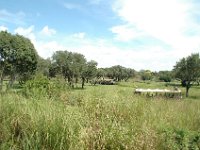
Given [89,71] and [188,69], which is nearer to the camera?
[188,69]

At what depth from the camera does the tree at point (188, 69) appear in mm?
48556

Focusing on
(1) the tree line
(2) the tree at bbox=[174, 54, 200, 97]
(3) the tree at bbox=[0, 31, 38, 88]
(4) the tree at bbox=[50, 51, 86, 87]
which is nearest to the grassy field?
(1) the tree line

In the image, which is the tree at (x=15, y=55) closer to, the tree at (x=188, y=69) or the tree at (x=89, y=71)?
the tree at (x=89, y=71)

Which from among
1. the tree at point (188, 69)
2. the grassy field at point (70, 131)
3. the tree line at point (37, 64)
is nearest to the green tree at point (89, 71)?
the tree line at point (37, 64)

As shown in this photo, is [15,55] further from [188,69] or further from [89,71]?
[188,69]

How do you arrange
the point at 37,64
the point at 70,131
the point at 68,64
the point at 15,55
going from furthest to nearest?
the point at 68,64, the point at 37,64, the point at 15,55, the point at 70,131

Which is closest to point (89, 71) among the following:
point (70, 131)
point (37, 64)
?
point (37, 64)

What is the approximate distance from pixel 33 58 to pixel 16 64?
3182mm

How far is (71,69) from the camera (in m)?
58.9

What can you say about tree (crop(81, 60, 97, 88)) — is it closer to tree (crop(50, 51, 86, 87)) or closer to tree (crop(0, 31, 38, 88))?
tree (crop(50, 51, 86, 87))

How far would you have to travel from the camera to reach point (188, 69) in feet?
161

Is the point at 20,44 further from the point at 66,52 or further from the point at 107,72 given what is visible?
the point at 107,72

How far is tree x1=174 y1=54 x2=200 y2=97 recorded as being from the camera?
48.6m

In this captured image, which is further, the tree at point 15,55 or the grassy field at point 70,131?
the tree at point 15,55
